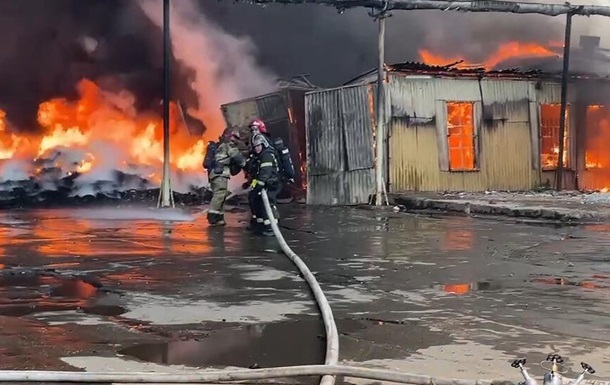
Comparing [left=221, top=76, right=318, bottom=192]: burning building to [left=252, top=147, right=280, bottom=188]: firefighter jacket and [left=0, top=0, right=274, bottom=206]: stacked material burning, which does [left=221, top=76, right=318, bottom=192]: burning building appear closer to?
[left=0, top=0, right=274, bottom=206]: stacked material burning

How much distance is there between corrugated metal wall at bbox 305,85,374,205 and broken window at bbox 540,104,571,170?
5.82 meters

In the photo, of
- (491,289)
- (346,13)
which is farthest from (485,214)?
(346,13)

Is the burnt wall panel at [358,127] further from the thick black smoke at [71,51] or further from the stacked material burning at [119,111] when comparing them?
the thick black smoke at [71,51]

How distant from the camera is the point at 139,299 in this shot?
678 centimetres

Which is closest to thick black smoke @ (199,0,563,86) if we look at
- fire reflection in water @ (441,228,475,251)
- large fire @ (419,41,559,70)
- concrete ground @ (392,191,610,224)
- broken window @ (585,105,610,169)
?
large fire @ (419,41,559,70)

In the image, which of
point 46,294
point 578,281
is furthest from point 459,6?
point 46,294

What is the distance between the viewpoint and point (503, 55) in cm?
2762

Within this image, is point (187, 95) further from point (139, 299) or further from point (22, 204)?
point (139, 299)

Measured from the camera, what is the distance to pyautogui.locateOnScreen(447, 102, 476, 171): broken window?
69.4 feet

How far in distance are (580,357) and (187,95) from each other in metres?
19.7

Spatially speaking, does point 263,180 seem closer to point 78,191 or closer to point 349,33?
point 78,191

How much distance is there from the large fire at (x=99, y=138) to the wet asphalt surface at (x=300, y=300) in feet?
29.5

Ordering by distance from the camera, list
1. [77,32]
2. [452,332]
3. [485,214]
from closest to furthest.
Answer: [452,332], [485,214], [77,32]

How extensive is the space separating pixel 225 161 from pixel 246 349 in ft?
27.8
